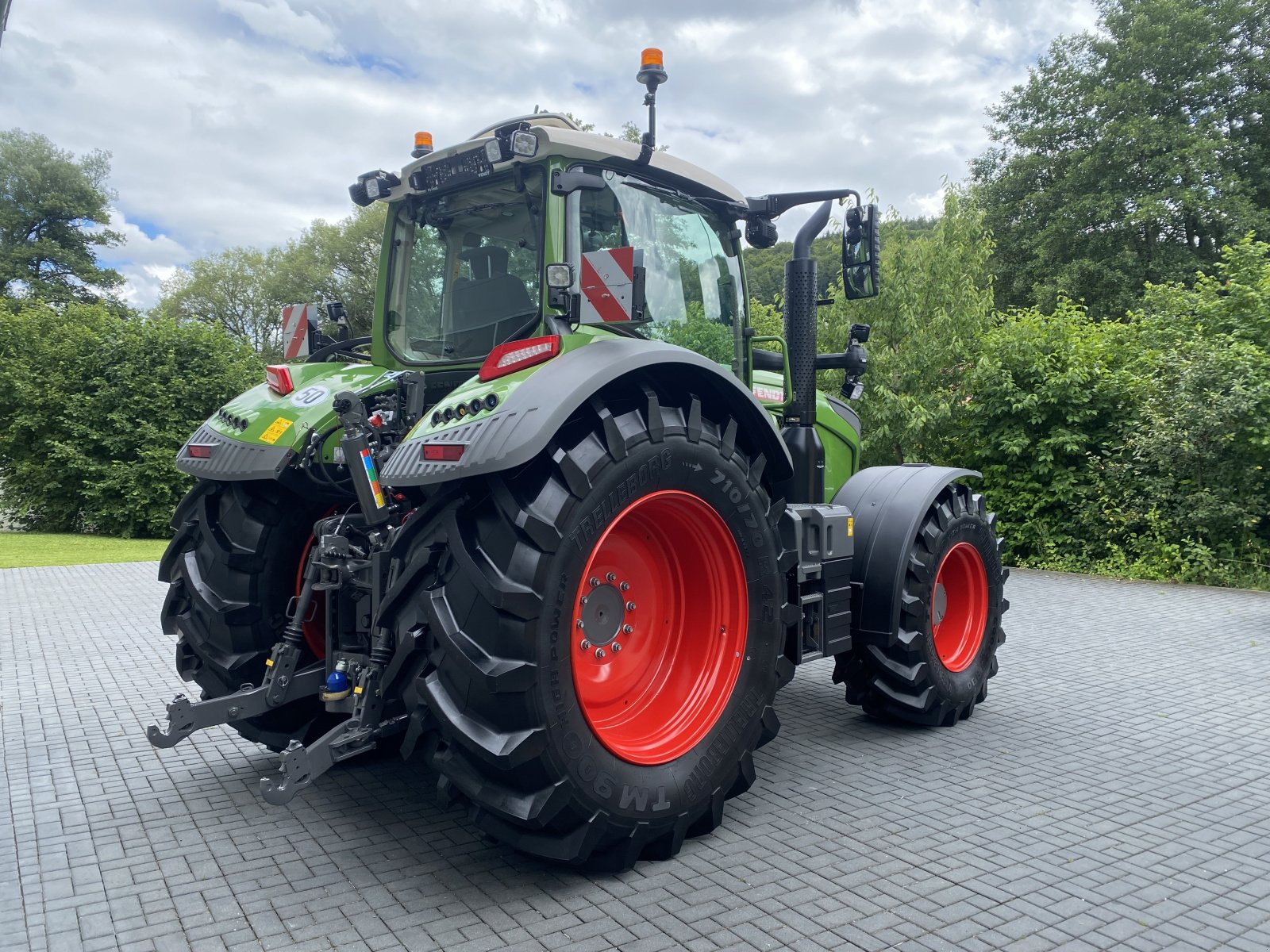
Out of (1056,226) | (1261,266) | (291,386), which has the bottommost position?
(291,386)

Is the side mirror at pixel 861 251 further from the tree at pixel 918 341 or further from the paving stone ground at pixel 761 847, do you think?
the tree at pixel 918 341

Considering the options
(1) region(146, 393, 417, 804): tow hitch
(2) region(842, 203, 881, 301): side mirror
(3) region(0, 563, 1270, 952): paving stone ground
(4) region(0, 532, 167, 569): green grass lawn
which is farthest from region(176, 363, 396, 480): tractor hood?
(4) region(0, 532, 167, 569): green grass lawn

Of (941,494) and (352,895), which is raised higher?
(941,494)

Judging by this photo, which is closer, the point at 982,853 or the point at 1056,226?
the point at 982,853

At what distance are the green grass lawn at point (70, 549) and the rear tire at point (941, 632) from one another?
1036cm

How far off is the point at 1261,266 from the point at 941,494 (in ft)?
28.1

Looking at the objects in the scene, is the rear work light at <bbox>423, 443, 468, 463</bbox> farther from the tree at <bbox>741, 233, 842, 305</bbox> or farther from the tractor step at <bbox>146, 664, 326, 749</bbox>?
the tree at <bbox>741, 233, 842, 305</bbox>

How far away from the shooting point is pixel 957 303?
11.7 m

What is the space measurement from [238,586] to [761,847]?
7.35 feet

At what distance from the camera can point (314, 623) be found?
3.86 m

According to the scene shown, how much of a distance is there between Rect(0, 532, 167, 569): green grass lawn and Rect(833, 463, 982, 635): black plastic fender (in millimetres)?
10294

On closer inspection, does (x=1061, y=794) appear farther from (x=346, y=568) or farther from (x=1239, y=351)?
(x=1239, y=351)

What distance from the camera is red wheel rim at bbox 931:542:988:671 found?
4875 millimetres

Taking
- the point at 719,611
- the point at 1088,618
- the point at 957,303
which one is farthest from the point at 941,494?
the point at 957,303
